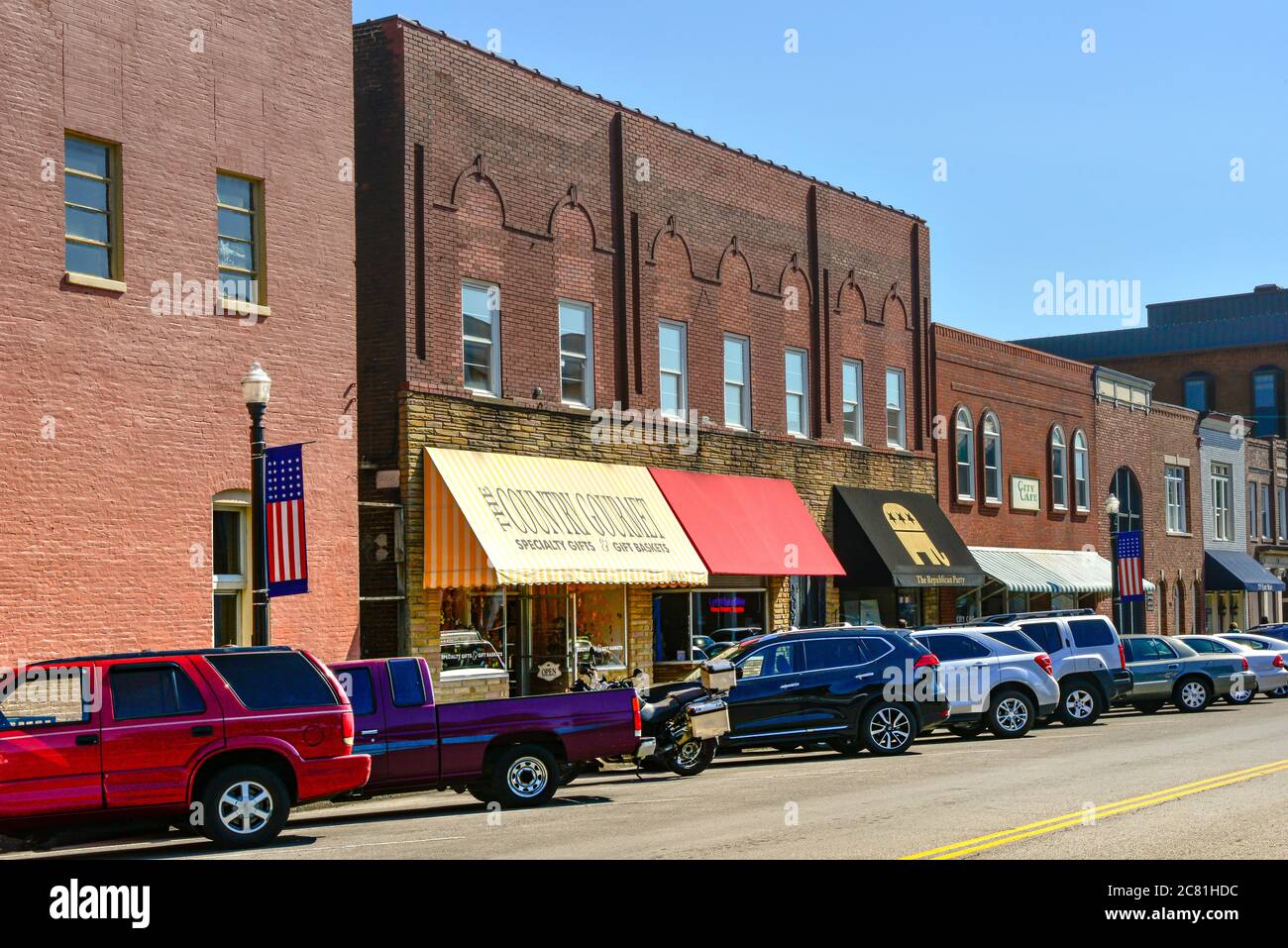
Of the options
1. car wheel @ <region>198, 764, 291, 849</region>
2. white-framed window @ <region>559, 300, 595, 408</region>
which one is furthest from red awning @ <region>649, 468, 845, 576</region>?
car wheel @ <region>198, 764, 291, 849</region>

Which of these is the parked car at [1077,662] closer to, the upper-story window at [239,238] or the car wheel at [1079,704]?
the car wheel at [1079,704]

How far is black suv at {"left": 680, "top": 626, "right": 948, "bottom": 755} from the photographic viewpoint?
21656mm

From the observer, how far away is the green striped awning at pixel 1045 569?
3969cm

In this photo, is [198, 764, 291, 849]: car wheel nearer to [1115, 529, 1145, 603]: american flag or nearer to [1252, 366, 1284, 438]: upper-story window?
[1115, 529, 1145, 603]: american flag

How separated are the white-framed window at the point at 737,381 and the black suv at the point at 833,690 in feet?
31.4

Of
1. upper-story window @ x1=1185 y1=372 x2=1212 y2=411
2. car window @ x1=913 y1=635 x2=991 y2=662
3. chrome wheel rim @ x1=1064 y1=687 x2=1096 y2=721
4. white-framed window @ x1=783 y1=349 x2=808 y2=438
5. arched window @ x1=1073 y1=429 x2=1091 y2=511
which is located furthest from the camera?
upper-story window @ x1=1185 y1=372 x2=1212 y2=411

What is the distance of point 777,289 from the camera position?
3297cm

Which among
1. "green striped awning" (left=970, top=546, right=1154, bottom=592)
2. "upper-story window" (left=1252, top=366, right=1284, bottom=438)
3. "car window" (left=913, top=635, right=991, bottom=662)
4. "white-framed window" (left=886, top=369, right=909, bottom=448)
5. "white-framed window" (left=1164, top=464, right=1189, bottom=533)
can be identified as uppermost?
"upper-story window" (left=1252, top=366, right=1284, bottom=438)

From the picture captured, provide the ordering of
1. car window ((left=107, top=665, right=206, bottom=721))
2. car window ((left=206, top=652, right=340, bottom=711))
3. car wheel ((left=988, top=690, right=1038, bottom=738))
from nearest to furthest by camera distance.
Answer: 1. car window ((left=107, top=665, right=206, bottom=721))
2. car window ((left=206, top=652, right=340, bottom=711))
3. car wheel ((left=988, top=690, right=1038, bottom=738))

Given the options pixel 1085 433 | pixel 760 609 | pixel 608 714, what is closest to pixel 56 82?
pixel 608 714

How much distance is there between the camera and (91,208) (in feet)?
63.9

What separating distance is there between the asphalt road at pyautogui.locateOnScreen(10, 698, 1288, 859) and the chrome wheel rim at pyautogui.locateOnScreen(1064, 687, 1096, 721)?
568 cm

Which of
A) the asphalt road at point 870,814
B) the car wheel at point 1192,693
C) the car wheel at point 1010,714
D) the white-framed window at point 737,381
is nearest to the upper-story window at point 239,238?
the asphalt road at point 870,814

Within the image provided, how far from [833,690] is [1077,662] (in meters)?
7.49
